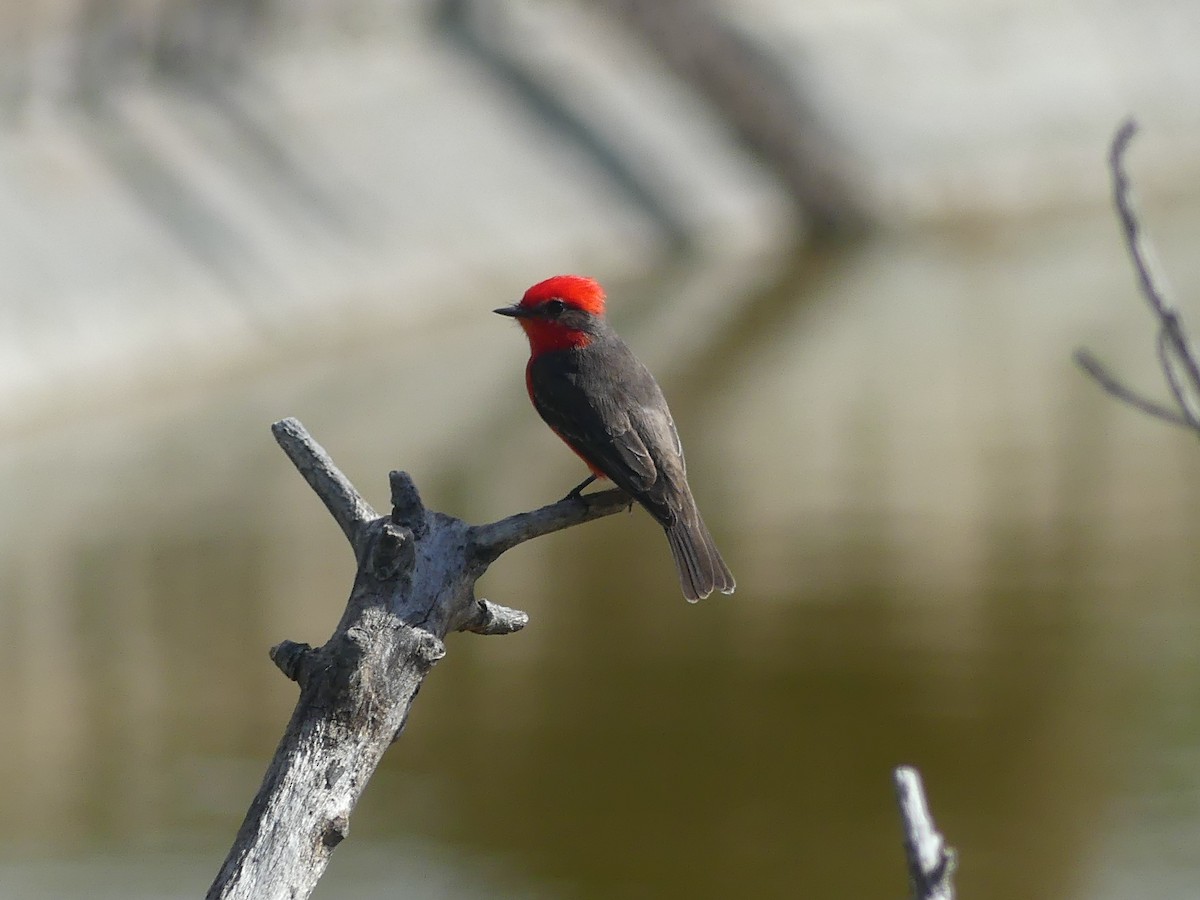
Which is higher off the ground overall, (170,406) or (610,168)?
(610,168)

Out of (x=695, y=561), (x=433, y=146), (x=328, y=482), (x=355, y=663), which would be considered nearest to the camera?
(x=355, y=663)

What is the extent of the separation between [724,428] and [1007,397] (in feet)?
11.4

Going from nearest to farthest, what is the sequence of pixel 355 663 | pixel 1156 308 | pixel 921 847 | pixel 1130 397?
1. pixel 921 847
2. pixel 1156 308
3. pixel 1130 397
4. pixel 355 663

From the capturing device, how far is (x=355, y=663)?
16.6 ft

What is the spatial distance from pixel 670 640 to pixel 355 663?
10423mm

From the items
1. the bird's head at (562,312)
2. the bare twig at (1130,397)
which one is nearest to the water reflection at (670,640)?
the bird's head at (562,312)

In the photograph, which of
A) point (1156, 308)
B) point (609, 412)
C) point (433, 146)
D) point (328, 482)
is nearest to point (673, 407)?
point (433, 146)

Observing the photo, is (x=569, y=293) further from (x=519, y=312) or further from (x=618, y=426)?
(x=618, y=426)

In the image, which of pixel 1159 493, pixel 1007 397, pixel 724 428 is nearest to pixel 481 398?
pixel 724 428

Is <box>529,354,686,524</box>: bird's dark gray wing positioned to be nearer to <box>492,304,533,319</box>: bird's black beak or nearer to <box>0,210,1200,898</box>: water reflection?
<box>492,304,533,319</box>: bird's black beak

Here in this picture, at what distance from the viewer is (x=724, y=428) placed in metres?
21.1

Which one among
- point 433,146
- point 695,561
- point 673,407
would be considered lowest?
point 695,561

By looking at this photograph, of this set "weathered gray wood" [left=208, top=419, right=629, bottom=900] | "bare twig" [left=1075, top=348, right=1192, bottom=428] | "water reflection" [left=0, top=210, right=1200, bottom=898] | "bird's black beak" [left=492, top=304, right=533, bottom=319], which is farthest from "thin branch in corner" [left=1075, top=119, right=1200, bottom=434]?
"water reflection" [left=0, top=210, right=1200, bottom=898]

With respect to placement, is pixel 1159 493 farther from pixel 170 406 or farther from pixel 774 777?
pixel 170 406
